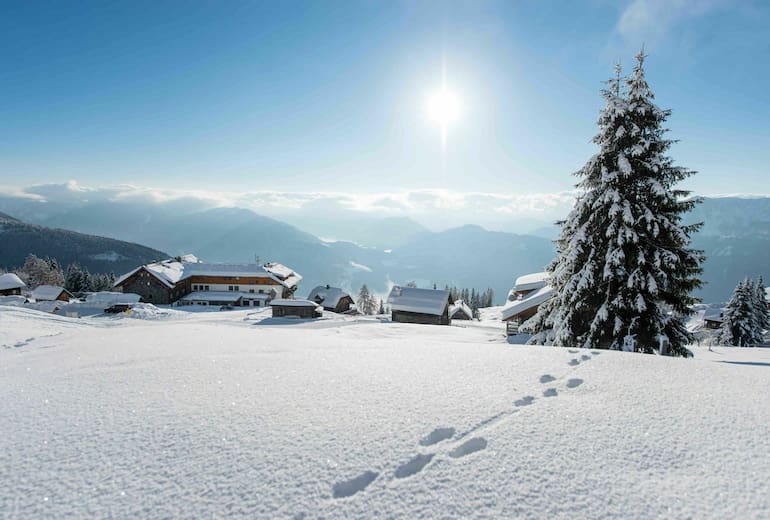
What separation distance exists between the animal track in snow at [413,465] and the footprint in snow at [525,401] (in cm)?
168

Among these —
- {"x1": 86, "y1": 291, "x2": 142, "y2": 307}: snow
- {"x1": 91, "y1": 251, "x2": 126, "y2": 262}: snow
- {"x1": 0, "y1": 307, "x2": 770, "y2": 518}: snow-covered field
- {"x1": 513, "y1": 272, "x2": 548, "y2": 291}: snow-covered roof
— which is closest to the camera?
{"x1": 0, "y1": 307, "x2": 770, "y2": 518}: snow-covered field

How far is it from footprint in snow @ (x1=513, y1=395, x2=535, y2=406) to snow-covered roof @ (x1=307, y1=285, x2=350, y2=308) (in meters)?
47.3

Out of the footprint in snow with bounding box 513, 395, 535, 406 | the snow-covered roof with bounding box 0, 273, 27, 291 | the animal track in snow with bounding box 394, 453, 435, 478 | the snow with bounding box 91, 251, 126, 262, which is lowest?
the snow-covered roof with bounding box 0, 273, 27, 291

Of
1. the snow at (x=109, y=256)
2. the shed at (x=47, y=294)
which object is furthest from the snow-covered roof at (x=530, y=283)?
the snow at (x=109, y=256)

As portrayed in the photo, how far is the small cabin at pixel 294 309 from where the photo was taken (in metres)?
34.3

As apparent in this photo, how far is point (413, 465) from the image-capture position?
3.12m

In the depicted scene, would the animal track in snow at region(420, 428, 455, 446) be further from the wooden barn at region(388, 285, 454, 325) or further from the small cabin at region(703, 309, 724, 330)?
the small cabin at region(703, 309, 724, 330)

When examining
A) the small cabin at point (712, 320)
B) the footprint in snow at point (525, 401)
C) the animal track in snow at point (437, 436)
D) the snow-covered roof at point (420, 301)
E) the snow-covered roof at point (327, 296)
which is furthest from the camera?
the small cabin at point (712, 320)

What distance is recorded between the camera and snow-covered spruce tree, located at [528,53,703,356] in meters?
12.0

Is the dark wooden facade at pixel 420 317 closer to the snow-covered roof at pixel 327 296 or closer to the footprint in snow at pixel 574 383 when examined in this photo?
the snow-covered roof at pixel 327 296

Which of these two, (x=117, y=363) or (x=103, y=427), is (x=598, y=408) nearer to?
(x=103, y=427)

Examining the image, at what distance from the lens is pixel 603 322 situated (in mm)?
12234

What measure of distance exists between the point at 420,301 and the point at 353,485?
34688 millimetres

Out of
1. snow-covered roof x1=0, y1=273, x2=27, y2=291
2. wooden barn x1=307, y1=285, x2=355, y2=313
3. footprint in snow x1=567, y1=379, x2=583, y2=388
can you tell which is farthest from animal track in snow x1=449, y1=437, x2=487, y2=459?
snow-covered roof x1=0, y1=273, x2=27, y2=291
